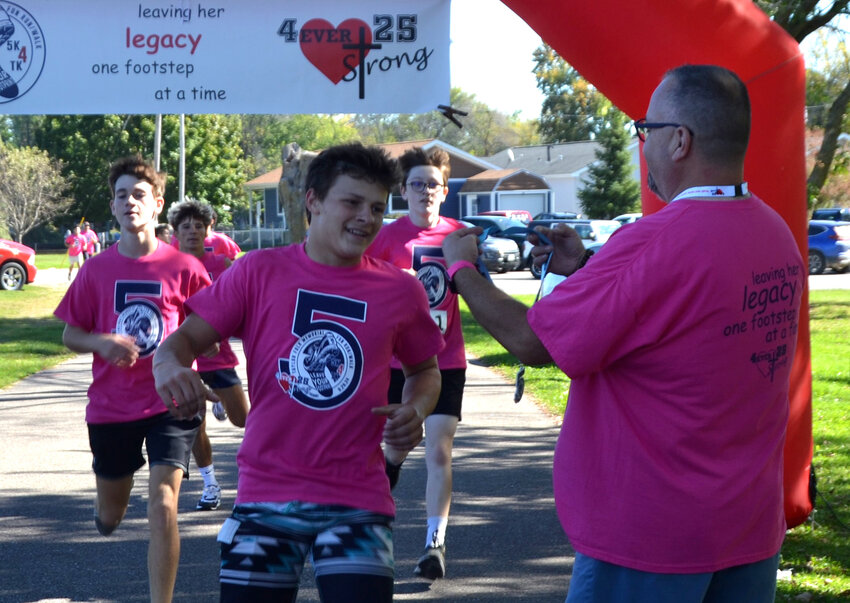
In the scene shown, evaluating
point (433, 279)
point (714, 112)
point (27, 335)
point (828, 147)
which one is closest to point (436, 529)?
point (433, 279)

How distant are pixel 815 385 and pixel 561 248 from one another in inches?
391

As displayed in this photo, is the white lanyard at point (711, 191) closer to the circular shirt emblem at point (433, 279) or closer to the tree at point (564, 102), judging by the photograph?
the circular shirt emblem at point (433, 279)

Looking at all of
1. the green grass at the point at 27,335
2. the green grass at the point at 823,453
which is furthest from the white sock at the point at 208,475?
the green grass at the point at 27,335

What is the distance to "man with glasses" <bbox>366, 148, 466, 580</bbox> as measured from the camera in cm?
576

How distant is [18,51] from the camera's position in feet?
24.4

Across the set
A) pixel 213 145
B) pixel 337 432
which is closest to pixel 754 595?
pixel 337 432

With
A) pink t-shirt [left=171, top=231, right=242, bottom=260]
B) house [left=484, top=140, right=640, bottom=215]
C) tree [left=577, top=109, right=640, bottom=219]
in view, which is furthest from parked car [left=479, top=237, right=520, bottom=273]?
house [left=484, top=140, right=640, bottom=215]

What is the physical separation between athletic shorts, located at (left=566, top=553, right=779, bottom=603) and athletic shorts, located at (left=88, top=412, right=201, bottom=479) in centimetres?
269

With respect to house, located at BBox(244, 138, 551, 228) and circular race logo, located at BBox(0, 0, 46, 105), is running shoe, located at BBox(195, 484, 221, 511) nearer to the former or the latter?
circular race logo, located at BBox(0, 0, 46, 105)

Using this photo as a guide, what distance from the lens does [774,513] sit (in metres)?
2.79

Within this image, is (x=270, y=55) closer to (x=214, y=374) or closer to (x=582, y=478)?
(x=214, y=374)

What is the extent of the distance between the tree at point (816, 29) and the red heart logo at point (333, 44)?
2815 millimetres

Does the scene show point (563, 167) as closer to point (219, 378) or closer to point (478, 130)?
point (478, 130)

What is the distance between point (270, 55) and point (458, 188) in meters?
62.0
